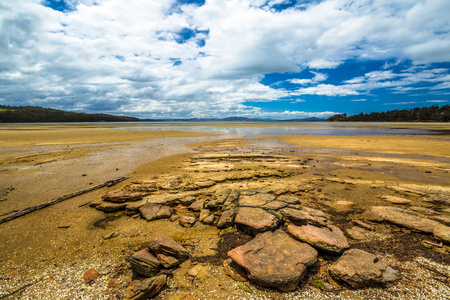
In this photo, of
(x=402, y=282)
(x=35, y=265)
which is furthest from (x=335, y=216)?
(x=35, y=265)

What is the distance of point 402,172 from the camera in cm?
1043

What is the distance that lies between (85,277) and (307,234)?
199 inches

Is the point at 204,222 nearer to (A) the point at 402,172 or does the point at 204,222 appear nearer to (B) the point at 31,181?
(B) the point at 31,181

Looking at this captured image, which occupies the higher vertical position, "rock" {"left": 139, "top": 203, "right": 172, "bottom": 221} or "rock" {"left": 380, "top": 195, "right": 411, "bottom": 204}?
"rock" {"left": 380, "top": 195, "right": 411, "bottom": 204}

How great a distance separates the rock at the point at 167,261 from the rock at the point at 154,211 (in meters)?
2.01

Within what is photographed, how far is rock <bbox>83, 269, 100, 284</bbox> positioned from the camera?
12.0 feet

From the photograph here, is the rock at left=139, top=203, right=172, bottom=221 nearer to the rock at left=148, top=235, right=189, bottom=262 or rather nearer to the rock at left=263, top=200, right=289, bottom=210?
the rock at left=148, top=235, right=189, bottom=262

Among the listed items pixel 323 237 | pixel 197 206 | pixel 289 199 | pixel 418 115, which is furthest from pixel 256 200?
pixel 418 115

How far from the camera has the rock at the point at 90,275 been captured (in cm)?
364

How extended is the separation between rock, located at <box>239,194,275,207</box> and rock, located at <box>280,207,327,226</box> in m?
0.73

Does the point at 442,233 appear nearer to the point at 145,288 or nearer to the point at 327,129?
the point at 145,288

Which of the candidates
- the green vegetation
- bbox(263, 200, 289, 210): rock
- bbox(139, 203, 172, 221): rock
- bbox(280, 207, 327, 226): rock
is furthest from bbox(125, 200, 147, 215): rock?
the green vegetation

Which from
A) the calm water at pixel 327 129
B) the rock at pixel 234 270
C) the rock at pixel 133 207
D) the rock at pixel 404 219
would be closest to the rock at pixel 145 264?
the rock at pixel 234 270

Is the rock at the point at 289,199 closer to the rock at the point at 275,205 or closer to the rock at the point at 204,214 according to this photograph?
the rock at the point at 275,205
